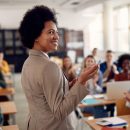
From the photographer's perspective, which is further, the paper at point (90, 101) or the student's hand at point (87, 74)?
the paper at point (90, 101)

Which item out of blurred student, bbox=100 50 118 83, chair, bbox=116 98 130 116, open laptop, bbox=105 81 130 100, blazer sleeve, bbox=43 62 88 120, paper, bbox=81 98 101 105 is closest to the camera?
blazer sleeve, bbox=43 62 88 120

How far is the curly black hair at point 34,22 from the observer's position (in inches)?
54.1

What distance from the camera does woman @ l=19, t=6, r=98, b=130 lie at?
1271 mm

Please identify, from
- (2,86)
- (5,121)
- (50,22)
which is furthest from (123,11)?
(50,22)

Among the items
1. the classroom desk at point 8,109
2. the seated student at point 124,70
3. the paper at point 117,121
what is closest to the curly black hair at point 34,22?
the paper at point 117,121

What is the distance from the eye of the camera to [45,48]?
4.59 feet

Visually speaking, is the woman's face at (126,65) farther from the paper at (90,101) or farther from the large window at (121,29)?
the large window at (121,29)

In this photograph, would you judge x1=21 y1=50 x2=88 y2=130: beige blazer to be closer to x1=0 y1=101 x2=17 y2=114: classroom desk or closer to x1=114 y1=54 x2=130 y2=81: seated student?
x1=0 y1=101 x2=17 y2=114: classroom desk

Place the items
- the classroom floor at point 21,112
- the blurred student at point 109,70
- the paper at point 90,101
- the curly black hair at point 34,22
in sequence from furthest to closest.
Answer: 1. the blurred student at point 109,70
2. the classroom floor at point 21,112
3. the paper at point 90,101
4. the curly black hair at point 34,22

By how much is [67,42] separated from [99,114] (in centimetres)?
951

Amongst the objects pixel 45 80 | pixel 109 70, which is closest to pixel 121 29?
pixel 109 70

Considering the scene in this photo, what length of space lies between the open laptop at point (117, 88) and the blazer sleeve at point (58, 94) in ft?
7.78

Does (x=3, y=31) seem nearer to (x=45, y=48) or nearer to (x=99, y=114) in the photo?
(x=99, y=114)

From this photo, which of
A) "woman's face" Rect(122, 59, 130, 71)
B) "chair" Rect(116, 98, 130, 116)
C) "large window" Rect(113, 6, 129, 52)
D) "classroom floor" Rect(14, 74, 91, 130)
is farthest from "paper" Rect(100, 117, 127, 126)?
"large window" Rect(113, 6, 129, 52)
